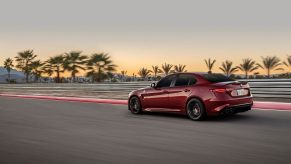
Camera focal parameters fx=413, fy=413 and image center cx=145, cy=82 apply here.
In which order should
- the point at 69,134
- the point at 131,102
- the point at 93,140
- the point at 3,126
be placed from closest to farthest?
the point at 93,140
the point at 69,134
the point at 3,126
the point at 131,102

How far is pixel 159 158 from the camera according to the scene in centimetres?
601

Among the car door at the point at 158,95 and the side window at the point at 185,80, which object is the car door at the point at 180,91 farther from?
the car door at the point at 158,95

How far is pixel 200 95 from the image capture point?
1070 centimetres

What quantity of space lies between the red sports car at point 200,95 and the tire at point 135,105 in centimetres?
63

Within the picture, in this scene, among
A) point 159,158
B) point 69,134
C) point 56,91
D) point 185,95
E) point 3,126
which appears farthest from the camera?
point 56,91

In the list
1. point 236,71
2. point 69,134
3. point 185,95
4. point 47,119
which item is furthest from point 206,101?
point 236,71

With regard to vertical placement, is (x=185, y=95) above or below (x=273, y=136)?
above

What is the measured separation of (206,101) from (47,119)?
4569mm

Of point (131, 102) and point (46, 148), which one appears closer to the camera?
point (46, 148)

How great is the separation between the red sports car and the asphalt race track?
31 centimetres

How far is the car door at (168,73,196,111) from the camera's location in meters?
11.1

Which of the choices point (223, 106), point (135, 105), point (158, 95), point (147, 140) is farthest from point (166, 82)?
point (147, 140)

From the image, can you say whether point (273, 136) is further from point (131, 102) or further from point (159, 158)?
point (131, 102)

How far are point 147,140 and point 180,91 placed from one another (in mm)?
3810
